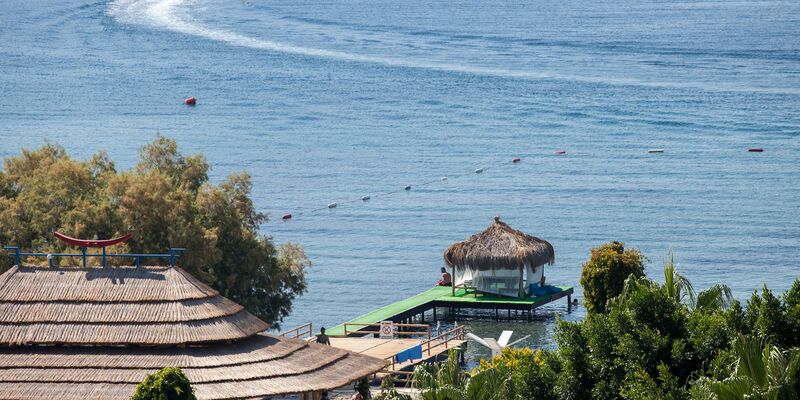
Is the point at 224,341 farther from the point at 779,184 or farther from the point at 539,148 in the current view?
→ the point at 539,148

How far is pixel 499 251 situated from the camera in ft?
210

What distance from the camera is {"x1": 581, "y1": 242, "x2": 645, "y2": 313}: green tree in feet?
160

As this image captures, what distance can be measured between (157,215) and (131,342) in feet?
42.1

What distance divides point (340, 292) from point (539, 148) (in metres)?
42.5

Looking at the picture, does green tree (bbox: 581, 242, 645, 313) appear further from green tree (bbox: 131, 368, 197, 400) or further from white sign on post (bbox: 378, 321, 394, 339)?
green tree (bbox: 131, 368, 197, 400)

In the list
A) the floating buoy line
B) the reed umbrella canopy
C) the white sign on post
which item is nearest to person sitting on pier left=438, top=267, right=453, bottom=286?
the reed umbrella canopy

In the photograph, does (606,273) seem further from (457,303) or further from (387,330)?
(457,303)

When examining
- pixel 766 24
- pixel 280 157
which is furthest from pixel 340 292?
pixel 766 24

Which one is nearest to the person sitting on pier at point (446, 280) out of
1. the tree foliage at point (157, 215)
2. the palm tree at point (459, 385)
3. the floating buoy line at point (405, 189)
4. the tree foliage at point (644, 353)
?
the tree foliage at point (157, 215)

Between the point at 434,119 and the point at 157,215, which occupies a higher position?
the point at 434,119

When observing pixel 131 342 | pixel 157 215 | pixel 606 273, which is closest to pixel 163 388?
pixel 131 342

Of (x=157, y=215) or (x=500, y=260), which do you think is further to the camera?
(x=500, y=260)

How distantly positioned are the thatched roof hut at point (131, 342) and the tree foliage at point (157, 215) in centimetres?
1019

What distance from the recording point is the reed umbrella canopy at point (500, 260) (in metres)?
63.7
